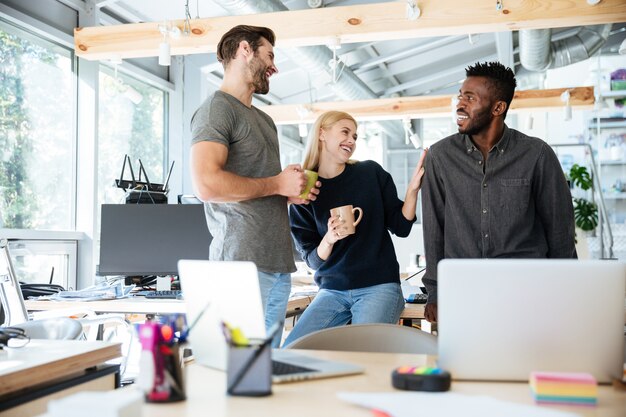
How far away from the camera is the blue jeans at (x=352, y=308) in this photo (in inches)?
99.2

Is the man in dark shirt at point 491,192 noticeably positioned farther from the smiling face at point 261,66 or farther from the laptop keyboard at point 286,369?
the laptop keyboard at point 286,369

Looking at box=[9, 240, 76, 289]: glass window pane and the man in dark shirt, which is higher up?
the man in dark shirt

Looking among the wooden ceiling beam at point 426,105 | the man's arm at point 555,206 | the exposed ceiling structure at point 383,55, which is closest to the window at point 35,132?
the exposed ceiling structure at point 383,55

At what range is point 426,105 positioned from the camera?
7.32m

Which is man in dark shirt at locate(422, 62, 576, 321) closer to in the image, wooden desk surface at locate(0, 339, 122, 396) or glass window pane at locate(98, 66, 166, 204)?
wooden desk surface at locate(0, 339, 122, 396)

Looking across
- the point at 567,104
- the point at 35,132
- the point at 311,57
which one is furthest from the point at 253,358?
the point at 567,104

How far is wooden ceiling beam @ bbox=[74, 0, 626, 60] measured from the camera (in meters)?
4.06

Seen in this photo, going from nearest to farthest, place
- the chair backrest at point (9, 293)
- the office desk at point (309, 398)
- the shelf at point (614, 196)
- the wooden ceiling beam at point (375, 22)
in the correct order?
the office desk at point (309, 398)
the chair backrest at point (9, 293)
the wooden ceiling beam at point (375, 22)
the shelf at point (614, 196)

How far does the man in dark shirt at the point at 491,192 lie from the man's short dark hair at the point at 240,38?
72cm

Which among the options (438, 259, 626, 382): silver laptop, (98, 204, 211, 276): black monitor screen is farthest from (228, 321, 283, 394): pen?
(98, 204, 211, 276): black monitor screen

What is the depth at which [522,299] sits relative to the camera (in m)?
1.25

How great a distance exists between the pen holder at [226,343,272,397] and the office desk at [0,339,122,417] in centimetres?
53

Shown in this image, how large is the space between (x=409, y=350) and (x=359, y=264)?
761 millimetres

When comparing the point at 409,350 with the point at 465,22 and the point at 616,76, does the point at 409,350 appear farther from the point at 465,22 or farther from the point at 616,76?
the point at 616,76
